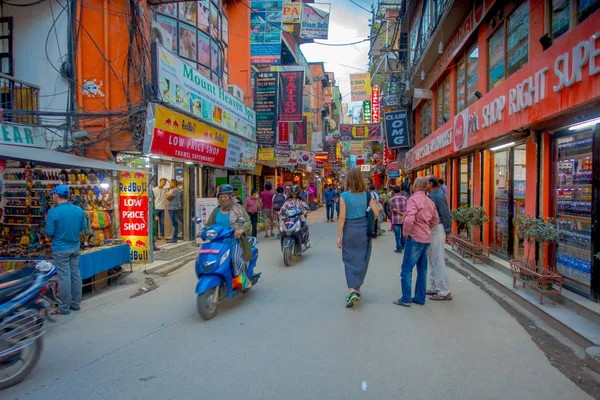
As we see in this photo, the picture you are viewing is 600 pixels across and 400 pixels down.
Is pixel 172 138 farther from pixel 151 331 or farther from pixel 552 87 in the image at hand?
pixel 552 87

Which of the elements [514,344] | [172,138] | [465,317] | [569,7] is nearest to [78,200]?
[172,138]

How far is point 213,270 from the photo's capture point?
539 cm

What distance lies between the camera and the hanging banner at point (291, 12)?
63.4 feet

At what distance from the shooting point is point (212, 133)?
12859 mm

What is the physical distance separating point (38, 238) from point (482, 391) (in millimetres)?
7881

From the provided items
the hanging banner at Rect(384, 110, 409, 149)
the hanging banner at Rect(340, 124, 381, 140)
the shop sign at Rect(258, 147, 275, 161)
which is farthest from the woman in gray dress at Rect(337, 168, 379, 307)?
the hanging banner at Rect(340, 124, 381, 140)

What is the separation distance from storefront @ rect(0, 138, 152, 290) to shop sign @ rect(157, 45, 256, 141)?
97.6 inches

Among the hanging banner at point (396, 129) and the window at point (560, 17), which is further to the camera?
the hanging banner at point (396, 129)

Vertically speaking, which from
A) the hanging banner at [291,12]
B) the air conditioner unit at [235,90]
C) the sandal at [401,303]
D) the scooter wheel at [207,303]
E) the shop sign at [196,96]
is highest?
the hanging banner at [291,12]

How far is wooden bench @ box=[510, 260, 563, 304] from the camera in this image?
5.64 metres

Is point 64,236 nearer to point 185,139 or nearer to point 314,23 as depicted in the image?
point 185,139

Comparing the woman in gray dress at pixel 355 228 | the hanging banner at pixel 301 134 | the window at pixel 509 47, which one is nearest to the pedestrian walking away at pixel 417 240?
the woman in gray dress at pixel 355 228

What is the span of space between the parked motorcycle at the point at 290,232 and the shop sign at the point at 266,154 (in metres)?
10.5

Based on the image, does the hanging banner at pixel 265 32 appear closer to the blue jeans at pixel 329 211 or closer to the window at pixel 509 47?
the blue jeans at pixel 329 211
